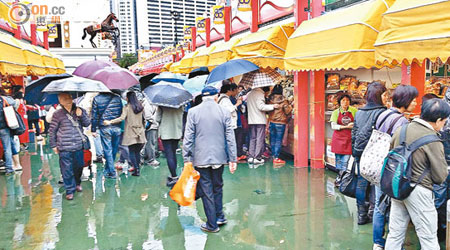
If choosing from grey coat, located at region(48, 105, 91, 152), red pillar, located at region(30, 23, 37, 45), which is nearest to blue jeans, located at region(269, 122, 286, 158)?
grey coat, located at region(48, 105, 91, 152)

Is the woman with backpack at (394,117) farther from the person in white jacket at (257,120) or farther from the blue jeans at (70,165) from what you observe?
the blue jeans at (70,165)

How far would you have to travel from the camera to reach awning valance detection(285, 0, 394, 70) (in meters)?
5.23

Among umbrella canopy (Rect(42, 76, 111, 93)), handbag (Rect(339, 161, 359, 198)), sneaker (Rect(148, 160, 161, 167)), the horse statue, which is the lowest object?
sneaker (Rect(148, 160, 161, 167))

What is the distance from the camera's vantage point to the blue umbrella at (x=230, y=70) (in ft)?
21.7

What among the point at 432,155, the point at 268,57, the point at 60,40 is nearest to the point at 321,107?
the point at 268,57

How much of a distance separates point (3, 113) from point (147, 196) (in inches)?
133

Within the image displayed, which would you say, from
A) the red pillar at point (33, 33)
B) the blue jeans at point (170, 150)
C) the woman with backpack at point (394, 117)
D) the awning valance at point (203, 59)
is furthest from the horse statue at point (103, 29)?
the woman with backpack at point (394, 117)

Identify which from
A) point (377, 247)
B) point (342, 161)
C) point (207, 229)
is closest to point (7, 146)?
point (207, 229)

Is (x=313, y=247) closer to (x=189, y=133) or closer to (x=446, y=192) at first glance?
(x=446, y=192)

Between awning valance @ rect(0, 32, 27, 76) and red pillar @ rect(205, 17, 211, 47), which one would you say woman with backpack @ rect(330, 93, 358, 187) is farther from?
red pillar @ rect(205, 17, 211, 47)

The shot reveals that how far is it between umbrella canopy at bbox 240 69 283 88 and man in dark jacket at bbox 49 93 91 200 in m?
3.37

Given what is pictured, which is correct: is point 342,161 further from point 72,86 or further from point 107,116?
point 72,86

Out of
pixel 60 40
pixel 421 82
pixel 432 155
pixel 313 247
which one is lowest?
pixel 313 247

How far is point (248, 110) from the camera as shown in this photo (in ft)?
26.8
